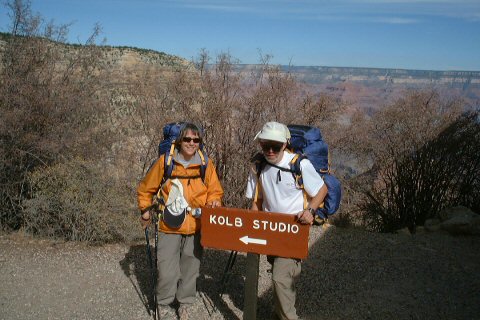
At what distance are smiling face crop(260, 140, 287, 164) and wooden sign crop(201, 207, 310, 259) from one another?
450mm

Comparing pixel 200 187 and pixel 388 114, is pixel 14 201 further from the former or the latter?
pixel 388 114

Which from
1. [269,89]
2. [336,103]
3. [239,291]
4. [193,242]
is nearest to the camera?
[193,242]

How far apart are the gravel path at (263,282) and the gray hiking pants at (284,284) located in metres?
0.80

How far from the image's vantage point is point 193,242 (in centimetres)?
362

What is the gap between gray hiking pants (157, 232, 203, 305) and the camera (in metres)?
3.54

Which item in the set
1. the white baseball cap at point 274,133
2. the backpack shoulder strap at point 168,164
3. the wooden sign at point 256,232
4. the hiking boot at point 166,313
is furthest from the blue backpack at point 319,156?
the hiking boot at point 166,313

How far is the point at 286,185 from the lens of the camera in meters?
3.19

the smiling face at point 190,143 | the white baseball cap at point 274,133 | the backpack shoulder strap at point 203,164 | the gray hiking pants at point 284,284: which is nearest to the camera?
the white baseball cap at point 274,133

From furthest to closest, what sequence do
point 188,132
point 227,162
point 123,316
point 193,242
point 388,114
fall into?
point 388,114 → point 227,162 → point 123,316 → point 193,242 → point 188,132

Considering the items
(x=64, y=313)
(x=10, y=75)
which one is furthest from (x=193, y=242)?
(x=10, y=75)

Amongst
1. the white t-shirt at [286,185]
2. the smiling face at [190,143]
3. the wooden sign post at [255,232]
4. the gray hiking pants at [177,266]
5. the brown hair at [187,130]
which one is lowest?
the gray hiking pants at [177,266]

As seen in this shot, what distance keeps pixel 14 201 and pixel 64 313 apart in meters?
3.31

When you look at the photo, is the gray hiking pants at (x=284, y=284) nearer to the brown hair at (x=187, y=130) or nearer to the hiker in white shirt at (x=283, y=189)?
the hiker in white shirt at (x=283, y=189)

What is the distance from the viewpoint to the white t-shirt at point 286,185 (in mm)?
3148
